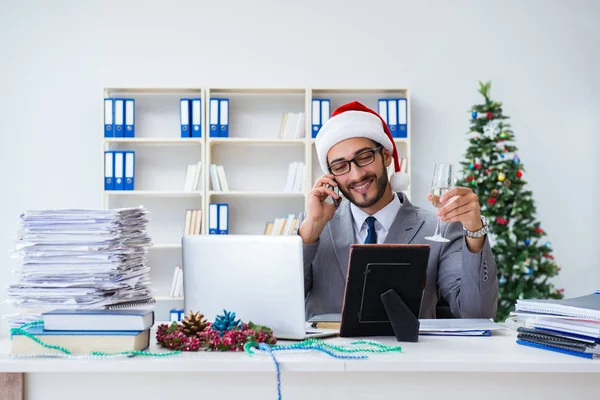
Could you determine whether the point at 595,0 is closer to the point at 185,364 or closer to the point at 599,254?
the point at 599,254

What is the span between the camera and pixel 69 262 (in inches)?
62.7

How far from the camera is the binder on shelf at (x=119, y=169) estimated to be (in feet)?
15.7

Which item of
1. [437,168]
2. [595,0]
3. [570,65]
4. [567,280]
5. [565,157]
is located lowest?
[567,280]

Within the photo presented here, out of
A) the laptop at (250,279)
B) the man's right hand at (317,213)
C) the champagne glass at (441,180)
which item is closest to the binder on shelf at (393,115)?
the man's right hand at (317,213)

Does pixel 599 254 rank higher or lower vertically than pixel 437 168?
lower

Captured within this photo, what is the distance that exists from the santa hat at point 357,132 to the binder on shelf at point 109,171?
2.71 metres

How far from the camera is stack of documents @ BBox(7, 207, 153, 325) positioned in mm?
1588

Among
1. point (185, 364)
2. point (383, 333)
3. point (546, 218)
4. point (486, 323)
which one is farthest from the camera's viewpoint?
point (546, 218)

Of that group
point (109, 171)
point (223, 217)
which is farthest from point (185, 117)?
point (223, 217)

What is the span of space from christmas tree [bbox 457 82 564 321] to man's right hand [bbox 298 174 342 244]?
2570 mm

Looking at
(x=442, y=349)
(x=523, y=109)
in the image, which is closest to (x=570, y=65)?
(x=523, y=109)

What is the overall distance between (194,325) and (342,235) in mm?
964

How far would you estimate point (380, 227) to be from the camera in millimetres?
2414

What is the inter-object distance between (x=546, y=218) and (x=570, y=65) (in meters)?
1.24
